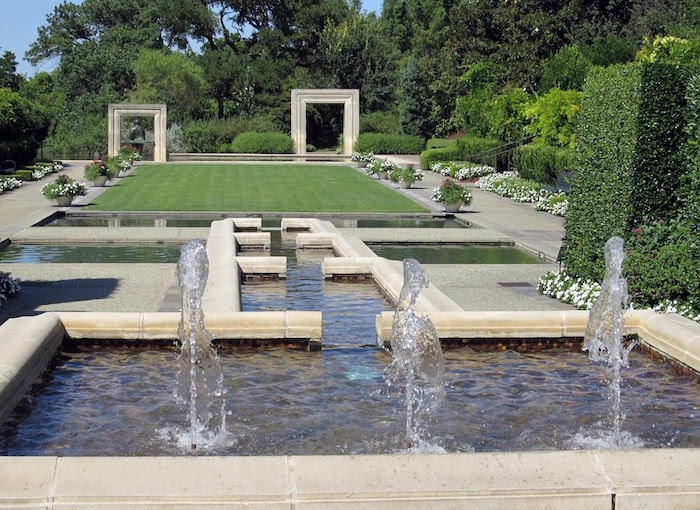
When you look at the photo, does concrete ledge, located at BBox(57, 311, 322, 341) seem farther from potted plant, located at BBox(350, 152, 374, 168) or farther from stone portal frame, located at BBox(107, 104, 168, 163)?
stone portal frame, located at BBox(107, 104, 168, 163)

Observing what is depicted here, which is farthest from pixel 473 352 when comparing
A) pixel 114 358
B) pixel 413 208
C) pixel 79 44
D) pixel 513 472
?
pixel 79 44

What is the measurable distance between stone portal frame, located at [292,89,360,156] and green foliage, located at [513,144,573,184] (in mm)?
19435

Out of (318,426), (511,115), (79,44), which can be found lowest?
(318,426)

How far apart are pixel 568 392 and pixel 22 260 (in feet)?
36.6

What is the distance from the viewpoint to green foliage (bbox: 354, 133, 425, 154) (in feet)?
172

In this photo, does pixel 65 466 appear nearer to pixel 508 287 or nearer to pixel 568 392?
pixel 568 392

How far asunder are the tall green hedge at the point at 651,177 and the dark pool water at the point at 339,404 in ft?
6.34

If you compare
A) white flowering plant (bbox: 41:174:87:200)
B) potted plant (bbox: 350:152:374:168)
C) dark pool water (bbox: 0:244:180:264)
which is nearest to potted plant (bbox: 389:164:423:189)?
potted plant (bbox: 350:152:374:168)

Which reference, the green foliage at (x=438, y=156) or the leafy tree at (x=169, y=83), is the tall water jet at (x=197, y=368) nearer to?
the green foliage at (x=438, y=156)

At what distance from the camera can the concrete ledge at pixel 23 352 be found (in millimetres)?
7641

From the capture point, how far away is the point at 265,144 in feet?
169

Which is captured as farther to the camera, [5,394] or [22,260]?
[22,260]

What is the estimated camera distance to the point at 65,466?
553 cm

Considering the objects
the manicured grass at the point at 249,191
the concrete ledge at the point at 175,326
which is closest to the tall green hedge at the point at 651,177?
the concrete ledge at the point at 175,326
